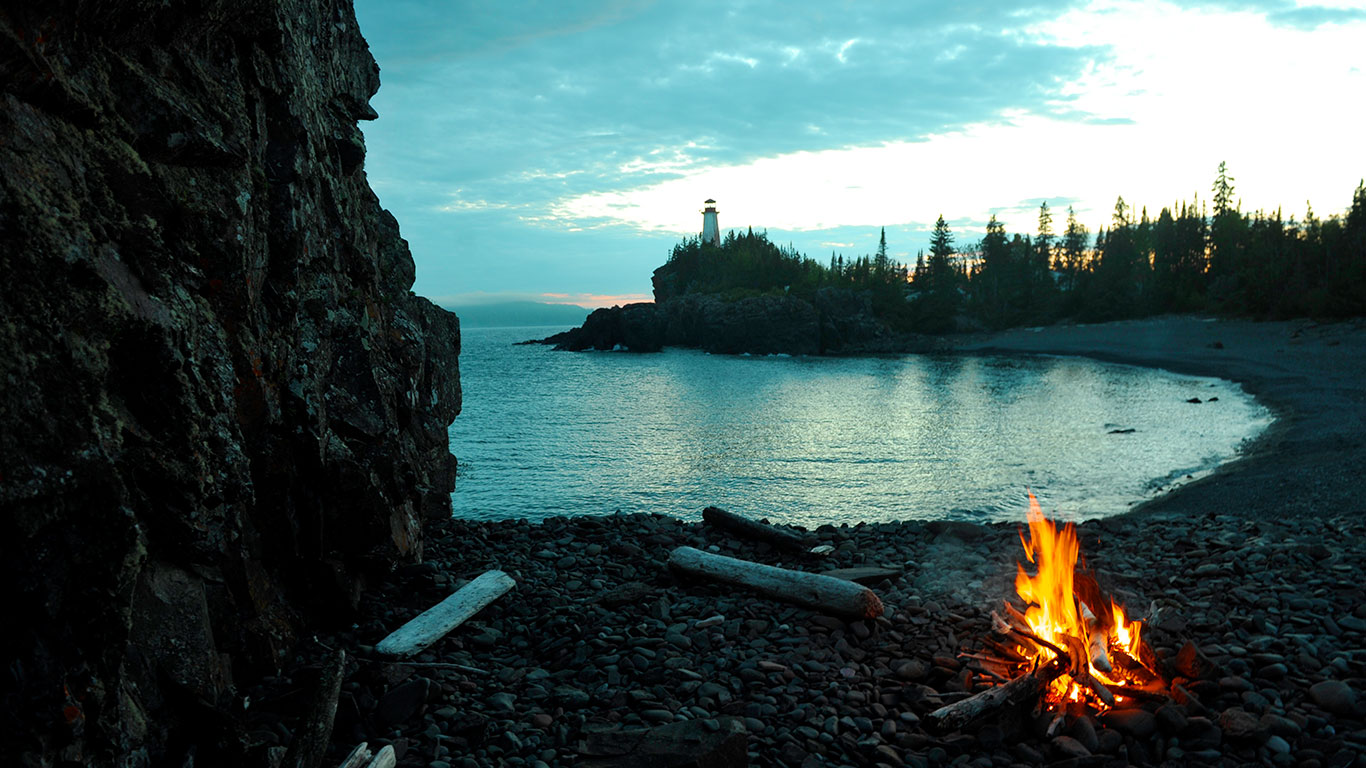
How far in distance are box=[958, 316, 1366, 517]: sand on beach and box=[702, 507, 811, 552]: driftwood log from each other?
414 inches

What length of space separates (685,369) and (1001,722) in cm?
7989

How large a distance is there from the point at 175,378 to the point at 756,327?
11059 cm

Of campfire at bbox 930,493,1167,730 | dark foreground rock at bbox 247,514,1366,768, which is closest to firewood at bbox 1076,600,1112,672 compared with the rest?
campfire at bbox 930,493,1167,730

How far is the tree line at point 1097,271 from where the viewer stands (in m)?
76.8

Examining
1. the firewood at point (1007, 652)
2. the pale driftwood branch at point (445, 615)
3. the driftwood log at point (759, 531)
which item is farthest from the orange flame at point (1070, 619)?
the pale driftwood branch at point (445, 615)

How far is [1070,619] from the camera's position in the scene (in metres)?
8.02

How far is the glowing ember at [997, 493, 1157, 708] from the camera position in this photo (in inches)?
287

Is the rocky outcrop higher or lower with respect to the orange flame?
higher

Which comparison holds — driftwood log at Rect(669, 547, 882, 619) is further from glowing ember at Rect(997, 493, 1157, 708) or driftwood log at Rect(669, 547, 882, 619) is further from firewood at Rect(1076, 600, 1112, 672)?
firewood at Rect(1076, 600, 1112, 672)

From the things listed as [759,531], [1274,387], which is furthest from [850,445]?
[1274,387]

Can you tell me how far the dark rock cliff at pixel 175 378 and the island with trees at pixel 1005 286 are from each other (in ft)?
303

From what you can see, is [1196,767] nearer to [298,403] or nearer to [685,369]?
[298,403]

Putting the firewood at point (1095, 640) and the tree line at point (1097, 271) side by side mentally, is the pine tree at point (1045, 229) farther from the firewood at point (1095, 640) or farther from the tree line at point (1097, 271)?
the firewood at point (1095, 640)

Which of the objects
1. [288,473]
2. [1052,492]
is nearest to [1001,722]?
[288,473]
